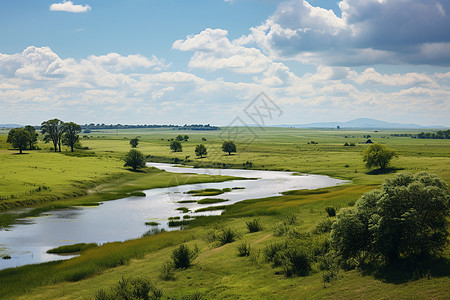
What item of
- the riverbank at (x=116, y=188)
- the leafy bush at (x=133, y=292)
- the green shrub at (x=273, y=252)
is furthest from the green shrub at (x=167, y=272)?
the riverbank at (x=116, y=188)

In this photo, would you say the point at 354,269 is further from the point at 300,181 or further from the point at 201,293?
the point at 300,181

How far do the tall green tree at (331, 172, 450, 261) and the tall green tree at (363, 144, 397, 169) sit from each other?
76560 millimetres

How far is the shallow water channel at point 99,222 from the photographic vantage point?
109ft

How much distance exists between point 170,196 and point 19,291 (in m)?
45.1

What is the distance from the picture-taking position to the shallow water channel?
109 ft

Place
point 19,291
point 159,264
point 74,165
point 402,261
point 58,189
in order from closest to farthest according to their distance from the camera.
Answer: point 402,261 < point 19,291 < point 159,264 < point 58,189 < point 74,165

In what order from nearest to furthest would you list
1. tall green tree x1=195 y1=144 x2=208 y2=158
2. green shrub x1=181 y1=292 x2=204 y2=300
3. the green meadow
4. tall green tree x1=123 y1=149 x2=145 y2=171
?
1. the green meadow
2. green shrub x1=181 y1=292 x2=204 y2=300
3. tall green tree x1=123 y1=149 x2=145 y2=171
4. tall green tree x1=195 y1=144 x2=208 y2=158

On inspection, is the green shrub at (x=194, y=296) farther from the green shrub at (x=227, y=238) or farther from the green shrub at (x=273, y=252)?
the green shrub at (x=227, y=238)

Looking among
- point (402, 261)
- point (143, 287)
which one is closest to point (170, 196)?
point (143, 287)

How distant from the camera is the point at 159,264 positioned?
24938mm

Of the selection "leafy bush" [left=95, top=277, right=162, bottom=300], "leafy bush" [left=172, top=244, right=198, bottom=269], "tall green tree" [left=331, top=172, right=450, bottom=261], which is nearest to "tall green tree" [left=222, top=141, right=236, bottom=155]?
"leafy bush" [left=172, top=244, right=198, bottom=269]

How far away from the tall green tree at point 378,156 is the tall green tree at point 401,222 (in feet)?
251

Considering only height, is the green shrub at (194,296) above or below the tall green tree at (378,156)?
below

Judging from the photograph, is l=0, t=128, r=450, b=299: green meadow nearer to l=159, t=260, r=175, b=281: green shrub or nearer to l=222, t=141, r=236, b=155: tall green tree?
l=159, t=260, r=175, b=281: green shrub
